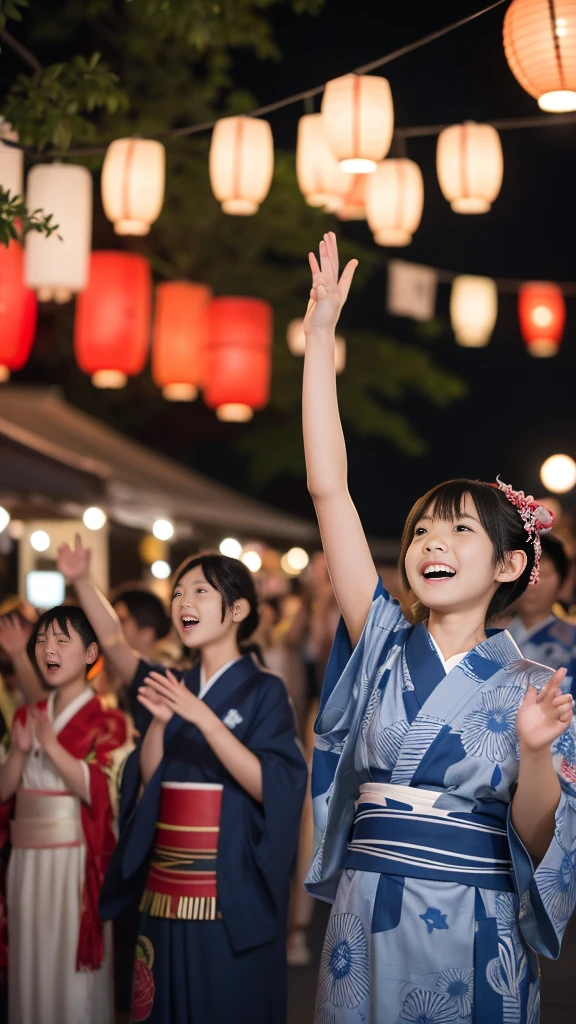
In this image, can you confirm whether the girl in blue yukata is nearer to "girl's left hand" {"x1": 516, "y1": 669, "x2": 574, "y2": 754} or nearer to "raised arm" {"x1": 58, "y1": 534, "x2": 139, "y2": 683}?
"girl's left hand" {"x1": 516, "y1": 669, "x2": 574, "y2": 754}

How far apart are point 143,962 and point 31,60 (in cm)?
471

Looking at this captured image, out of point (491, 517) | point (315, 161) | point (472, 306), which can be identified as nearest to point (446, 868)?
point (491, 517)

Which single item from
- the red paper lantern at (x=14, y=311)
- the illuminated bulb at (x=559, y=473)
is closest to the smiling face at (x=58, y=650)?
the red paper lantern at (x=14, y=311)

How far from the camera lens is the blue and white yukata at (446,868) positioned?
3.13m

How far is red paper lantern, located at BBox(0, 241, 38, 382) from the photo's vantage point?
1084 centimetres

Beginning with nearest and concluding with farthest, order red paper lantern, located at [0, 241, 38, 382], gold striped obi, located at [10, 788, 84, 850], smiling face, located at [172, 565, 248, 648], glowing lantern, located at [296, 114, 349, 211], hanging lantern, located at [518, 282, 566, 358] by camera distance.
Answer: smiling face, located at [172, 565, 248, 648]
gold striped obi, located at [10, 788, 84, 850]
glowing lantern, located at [296, 114, 349, 211]
red paper lantern, located at [0, 241, 38, 382]
hanging lantern, located at [518, 282, 566, 358]

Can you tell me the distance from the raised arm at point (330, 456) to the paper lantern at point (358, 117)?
501 cm

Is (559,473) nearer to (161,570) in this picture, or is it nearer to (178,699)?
(161,570)

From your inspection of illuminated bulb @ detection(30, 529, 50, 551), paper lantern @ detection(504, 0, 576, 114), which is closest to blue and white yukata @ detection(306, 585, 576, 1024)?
paper lantern @ detection(504, 0, 576, 114)

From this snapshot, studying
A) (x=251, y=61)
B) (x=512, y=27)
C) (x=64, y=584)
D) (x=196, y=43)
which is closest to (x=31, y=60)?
(x=196, y=43)

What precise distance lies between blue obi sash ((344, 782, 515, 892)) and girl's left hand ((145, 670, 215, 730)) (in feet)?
3.08

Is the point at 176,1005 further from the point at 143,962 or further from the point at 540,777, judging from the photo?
the point at 540,777

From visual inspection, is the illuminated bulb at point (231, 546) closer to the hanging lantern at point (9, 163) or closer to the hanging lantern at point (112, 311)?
the hanging lantern at point (112, 311)

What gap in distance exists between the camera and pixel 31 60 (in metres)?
6.87
